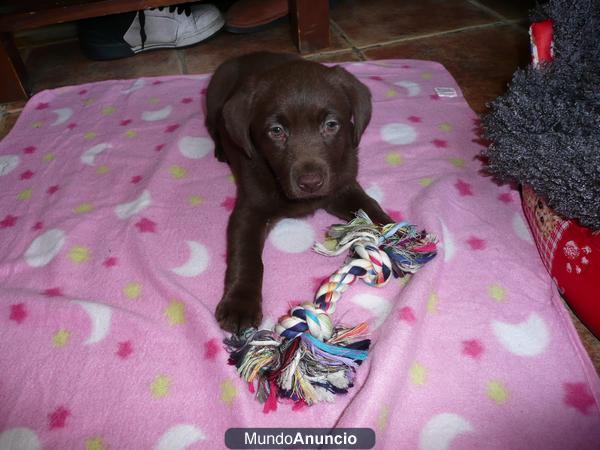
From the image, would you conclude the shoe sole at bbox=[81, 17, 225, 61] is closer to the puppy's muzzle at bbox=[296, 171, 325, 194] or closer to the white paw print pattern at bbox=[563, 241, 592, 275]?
the puppy's muzzle at bbox=[296, 171, 325, 194]

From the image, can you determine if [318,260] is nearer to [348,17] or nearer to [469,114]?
[469,114]

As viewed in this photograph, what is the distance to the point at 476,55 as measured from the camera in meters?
3.00

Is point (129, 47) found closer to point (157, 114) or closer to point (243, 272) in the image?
point (157, 114)

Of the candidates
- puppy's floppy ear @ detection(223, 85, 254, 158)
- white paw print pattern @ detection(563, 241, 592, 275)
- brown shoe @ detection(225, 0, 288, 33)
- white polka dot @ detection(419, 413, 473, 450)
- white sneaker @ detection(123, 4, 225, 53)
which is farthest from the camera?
brown shoe @ detection(225, 0, 288, 33)

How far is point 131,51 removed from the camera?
11.4 ft

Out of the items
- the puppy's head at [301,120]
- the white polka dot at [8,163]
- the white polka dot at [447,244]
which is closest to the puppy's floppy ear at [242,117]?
the puppy's head at [301,120]

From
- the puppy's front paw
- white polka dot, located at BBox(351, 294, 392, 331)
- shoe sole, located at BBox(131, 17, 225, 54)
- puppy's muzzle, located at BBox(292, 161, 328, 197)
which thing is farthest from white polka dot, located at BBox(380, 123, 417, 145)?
shoe sole, located at BBox(131, 17, 225, 54)

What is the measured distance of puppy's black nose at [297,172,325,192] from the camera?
1424mm

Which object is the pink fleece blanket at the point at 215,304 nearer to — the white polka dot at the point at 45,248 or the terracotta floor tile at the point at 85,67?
the white polka dot at the point at 45,248

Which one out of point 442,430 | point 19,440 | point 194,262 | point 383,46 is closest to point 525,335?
point 442,430

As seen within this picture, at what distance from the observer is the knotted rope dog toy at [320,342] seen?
117 centimetres

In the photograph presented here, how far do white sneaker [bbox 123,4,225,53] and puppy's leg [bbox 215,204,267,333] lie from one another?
91.6 inches

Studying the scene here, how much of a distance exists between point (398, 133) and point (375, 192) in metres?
0.47

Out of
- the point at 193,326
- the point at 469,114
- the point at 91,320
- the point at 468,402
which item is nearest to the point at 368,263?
the point at 468,402
